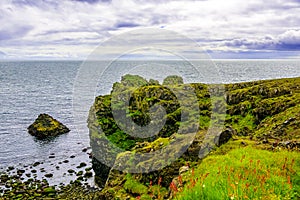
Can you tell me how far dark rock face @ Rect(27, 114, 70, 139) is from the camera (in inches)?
3108

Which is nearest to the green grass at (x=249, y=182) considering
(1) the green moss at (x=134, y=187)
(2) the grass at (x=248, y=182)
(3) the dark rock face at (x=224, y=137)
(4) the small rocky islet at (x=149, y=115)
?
(2) the grass at (x=248, y=182)

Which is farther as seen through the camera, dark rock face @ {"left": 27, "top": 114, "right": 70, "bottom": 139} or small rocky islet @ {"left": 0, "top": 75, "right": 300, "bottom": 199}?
dark rock face @ {"left": 27, "top": 114, "right": 70, "bottom": 139}

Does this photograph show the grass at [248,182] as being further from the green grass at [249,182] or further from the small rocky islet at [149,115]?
the small rocky islet at [149,115]

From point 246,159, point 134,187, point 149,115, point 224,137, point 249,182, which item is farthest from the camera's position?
point 149,115

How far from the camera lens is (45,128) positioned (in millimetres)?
80562

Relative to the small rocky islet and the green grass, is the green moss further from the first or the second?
the small rocky islet

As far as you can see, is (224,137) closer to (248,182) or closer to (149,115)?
(248,182)

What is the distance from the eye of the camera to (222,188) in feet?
24.7

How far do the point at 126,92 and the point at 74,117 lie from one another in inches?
1866

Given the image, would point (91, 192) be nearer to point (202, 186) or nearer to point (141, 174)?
point (141, 174)

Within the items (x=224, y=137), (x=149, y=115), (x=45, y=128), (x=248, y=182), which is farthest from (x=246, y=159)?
(x=45, y=128)

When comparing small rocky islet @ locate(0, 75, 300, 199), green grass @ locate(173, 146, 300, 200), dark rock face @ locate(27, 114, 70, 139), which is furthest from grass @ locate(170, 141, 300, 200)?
dark rock face @ locate(27, 114, 70, 139)

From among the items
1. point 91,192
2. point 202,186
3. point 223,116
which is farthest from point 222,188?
point 91,192

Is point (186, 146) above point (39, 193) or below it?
above
